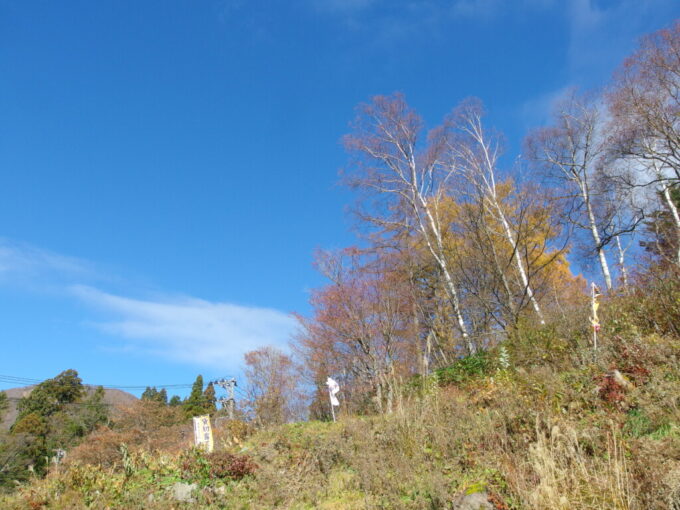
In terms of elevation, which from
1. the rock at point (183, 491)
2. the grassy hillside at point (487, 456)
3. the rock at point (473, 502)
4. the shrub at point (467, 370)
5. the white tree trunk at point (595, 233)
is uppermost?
the white tree trunk at point (595, 233)

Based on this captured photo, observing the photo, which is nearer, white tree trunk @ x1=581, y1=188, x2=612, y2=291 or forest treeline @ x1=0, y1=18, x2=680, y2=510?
forest treeline @ x1=0, y1=18, x2=680, y2=510

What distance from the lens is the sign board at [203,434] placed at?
8620 mm

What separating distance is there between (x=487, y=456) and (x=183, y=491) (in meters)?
4.47

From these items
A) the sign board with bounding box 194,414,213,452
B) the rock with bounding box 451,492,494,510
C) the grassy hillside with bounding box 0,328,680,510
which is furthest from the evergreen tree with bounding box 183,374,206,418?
the rock with bounding box 451,492,494,510

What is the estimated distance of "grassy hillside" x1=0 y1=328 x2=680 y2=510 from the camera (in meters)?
3.47

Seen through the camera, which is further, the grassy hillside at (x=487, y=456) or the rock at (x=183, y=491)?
the rock at (x=183, y=491)

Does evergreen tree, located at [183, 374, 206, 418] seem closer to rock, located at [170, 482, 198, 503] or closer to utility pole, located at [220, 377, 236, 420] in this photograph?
utility pole, located at [220, 377, 236, 420]

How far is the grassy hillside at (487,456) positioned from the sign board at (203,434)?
1.87 feet

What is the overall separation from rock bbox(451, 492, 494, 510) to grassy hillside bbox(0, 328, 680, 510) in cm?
7

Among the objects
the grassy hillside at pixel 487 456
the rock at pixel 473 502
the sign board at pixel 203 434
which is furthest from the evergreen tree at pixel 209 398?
the rock at pixel 473 502

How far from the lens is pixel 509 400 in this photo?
6.22 meters

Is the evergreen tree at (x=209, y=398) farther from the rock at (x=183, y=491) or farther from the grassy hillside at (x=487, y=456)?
the rock at (x=183, y=491)

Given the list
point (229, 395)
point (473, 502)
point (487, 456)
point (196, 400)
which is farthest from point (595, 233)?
point (196, 400)

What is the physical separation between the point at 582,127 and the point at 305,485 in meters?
14.6
